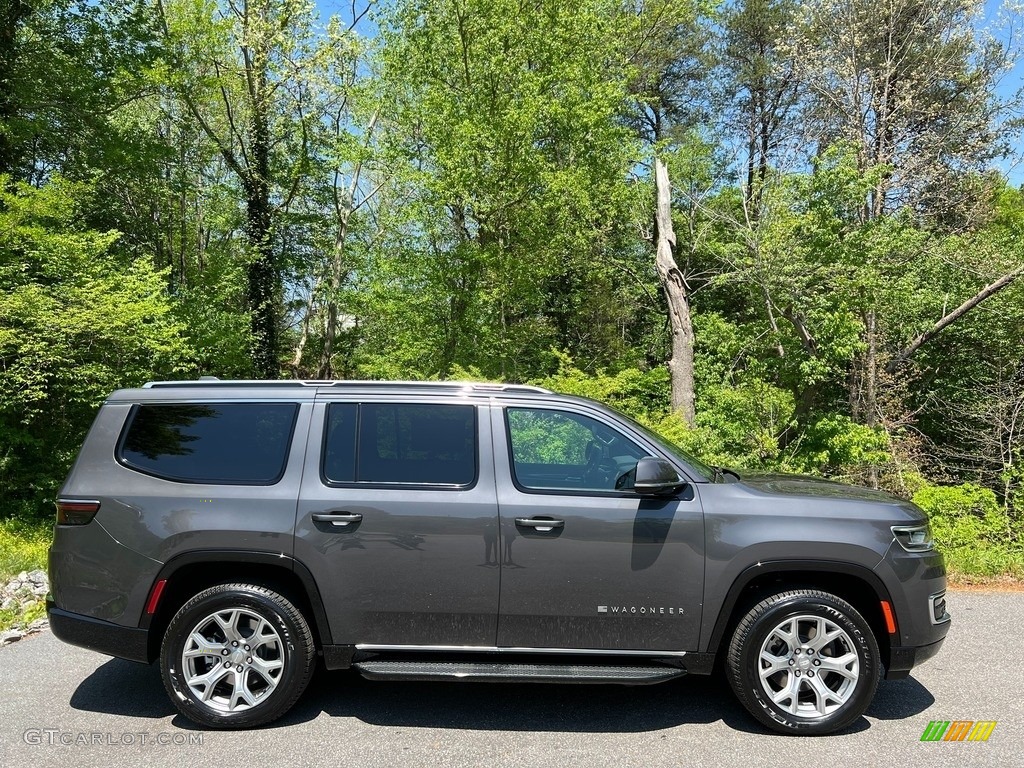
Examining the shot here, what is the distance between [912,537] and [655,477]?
1568mm

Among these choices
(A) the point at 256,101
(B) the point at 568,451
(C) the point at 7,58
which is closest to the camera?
(B) the point at 568,451

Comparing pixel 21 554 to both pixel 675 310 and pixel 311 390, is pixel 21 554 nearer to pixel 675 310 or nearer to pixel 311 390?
pixel 311 390

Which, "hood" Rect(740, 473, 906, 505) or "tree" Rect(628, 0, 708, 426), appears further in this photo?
"tree" Rect(628, 0, 708, 426)

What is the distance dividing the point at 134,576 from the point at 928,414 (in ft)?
63.8

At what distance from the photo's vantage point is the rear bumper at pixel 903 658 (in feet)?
12.4

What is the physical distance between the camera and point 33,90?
13.4 m

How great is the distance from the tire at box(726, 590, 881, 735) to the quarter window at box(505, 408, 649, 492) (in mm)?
1081

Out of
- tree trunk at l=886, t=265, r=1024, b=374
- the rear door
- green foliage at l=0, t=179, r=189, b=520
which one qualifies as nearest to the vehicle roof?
the rear door

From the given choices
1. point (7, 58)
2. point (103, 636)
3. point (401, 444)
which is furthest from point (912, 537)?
point (7, 58)

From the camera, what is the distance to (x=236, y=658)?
3828mm

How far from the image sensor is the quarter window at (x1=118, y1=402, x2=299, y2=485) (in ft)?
13.1

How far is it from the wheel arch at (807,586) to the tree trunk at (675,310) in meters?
10.9

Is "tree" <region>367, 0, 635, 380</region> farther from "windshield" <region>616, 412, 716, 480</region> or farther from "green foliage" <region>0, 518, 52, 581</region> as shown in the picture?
"windshield" <region>616, 412, 716, 480</region>

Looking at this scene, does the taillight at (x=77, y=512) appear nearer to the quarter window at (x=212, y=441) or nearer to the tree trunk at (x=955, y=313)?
the quarter window at (x=212, y=441)
